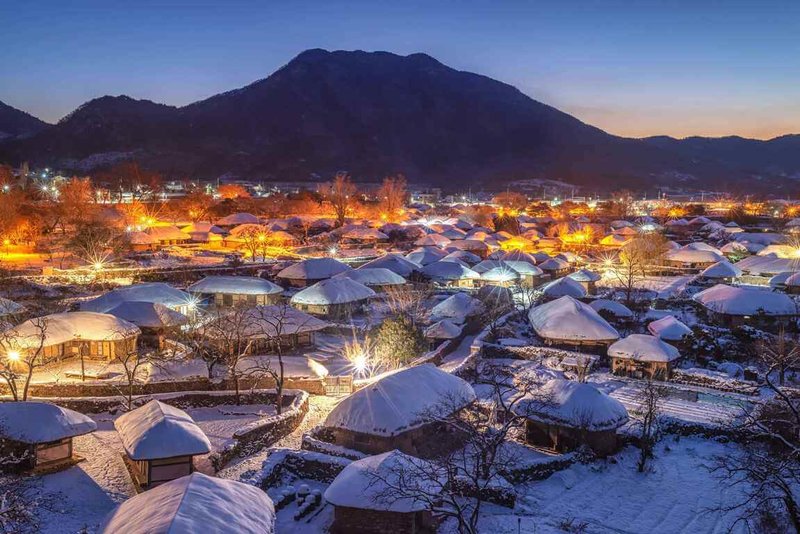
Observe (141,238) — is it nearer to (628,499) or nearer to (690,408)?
(690,408)

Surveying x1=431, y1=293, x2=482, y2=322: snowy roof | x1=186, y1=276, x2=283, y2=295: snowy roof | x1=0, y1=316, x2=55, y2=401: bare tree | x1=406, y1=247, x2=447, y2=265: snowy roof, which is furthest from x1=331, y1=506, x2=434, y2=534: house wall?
x1=406, y1=247, x2=447, y2=265: snowy roof

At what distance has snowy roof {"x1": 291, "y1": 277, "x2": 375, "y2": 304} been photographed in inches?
1181

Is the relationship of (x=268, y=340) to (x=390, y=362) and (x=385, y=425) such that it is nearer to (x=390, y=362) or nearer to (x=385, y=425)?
(x=390, y=362)

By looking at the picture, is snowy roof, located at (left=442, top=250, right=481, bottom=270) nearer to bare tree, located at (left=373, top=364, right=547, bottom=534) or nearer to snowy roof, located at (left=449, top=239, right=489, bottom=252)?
snowy roof, located at (left=449, top=239, right=489, bottom=252)

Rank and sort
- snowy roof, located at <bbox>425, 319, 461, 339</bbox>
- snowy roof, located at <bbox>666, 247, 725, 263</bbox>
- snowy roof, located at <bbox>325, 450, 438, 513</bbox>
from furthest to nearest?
snowy roof, located at <bbox>666, 247, 725, 263</bbox>, snowy roof, located at <bbox>425, 319, 461, 339</bbox>, snowy roof, located at <bbox>325, 450, 438, 513</bbox>

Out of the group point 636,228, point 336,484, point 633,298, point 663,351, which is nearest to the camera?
point 336,484

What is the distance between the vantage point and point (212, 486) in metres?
10.5

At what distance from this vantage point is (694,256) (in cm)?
4469

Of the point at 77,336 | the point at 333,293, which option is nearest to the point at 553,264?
the point at 333,293

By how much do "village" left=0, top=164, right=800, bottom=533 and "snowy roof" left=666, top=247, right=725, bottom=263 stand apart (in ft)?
0.88

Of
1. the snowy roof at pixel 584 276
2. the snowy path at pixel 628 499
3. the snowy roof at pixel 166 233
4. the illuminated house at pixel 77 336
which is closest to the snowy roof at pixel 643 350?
the snowy path at pixel 628 499

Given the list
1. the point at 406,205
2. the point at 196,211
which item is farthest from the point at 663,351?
the point at 406,205

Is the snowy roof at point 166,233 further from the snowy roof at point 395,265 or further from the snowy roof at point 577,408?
the snowy roof at point 577,408

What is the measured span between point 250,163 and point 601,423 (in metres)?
161
